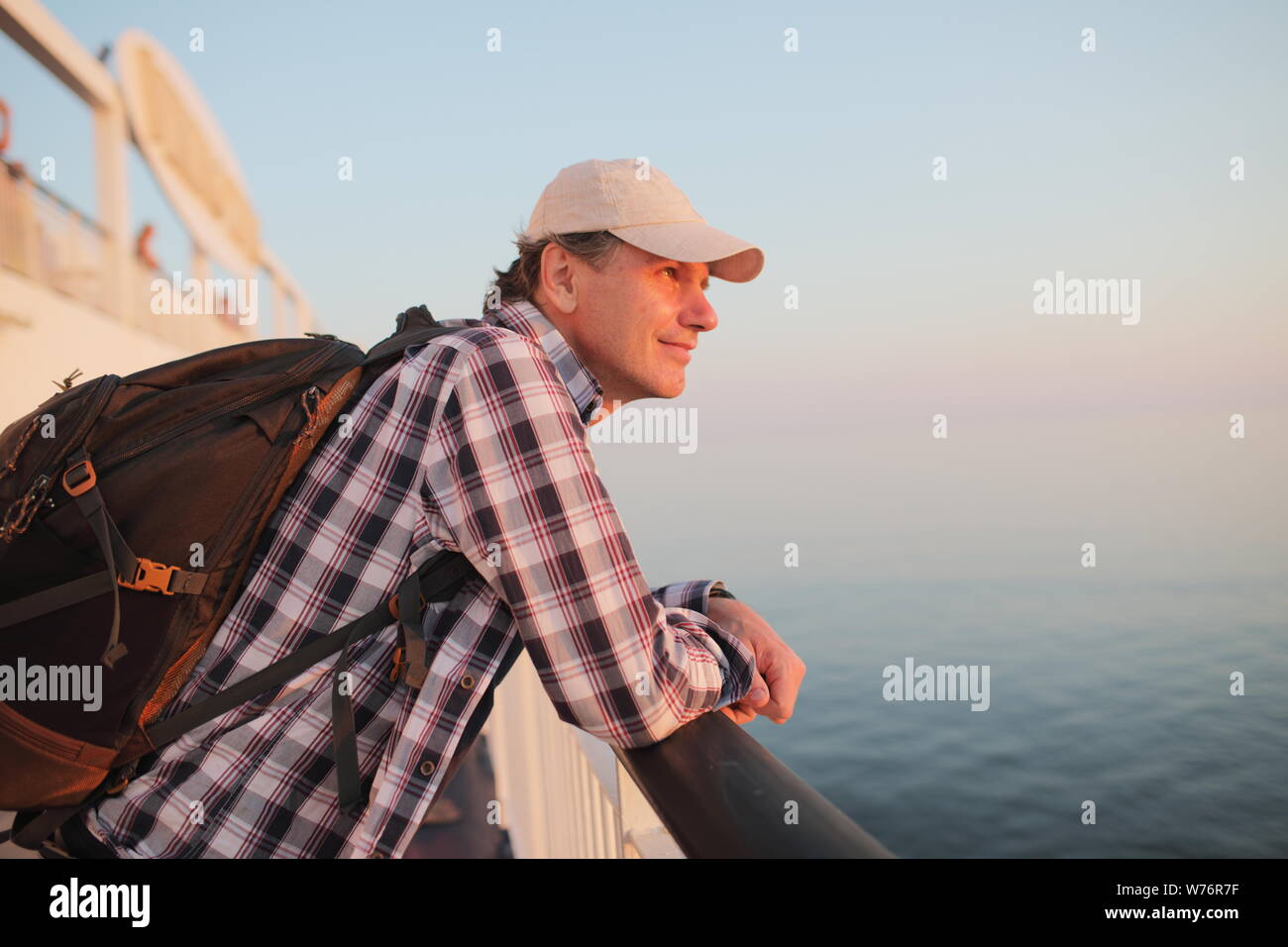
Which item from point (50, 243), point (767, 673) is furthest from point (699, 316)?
point (50, 243)

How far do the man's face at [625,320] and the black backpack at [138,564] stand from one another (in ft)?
1.69

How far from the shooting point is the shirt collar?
157 centimetres

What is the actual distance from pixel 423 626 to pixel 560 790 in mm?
1790

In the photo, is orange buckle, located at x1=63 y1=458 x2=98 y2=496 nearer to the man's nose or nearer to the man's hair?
the man's hair

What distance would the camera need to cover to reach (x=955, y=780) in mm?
28609

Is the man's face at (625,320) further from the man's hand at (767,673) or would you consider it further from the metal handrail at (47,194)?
the metal handrail at (47,194)

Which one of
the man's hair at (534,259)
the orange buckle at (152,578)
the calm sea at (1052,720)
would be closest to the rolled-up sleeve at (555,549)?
the orange buckle at (152,578)

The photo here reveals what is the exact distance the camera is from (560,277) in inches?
67.1

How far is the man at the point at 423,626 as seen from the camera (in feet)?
3.84

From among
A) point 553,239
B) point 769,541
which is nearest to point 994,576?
point 769,541

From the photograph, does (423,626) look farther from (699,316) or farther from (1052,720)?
(1052,720)

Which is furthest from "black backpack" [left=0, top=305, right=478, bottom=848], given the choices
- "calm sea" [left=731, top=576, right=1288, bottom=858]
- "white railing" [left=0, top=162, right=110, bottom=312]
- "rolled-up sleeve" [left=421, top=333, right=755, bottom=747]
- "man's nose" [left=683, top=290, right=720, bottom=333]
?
"calm sea" [left=731, top=576, right=1288, bottom=858]

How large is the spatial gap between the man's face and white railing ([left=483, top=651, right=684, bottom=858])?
675mm
